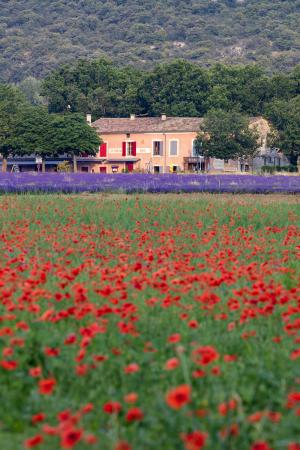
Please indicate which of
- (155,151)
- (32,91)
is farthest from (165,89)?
(32,91)

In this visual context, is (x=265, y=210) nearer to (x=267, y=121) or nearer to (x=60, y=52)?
(x=267, y=121)

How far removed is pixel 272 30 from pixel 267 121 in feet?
373

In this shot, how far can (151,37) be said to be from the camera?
610 feet

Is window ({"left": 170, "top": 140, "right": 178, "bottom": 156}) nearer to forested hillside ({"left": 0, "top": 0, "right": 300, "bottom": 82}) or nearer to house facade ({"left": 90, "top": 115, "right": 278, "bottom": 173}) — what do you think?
house facade ({"left": 90, "top": 115, "right": 278, "bottom": 173})

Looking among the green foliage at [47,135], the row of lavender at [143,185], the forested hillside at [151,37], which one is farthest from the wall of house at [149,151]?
the forested hillside at [151,37]

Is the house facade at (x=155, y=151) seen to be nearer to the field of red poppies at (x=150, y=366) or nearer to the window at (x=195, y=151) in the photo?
the window at (x=195, y=151)

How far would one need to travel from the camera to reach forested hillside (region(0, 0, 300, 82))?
17088 centimetres

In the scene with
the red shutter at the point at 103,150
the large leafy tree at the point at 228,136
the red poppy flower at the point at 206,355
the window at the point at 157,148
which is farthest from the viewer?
→ the red shutter at the point at 103,150

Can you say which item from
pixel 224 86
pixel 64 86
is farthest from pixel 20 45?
pixel 224 86

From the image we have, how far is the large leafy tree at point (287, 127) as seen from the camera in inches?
2689

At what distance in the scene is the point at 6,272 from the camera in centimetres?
871

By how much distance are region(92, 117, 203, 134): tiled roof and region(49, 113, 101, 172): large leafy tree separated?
405 cm

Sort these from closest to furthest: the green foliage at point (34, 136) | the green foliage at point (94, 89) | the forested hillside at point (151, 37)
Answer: the green foliage at point (34, 136)
the green foliage at point (94, 89)
the forested hillside at point (151, 37)

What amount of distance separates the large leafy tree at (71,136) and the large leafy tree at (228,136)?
28.3ft
